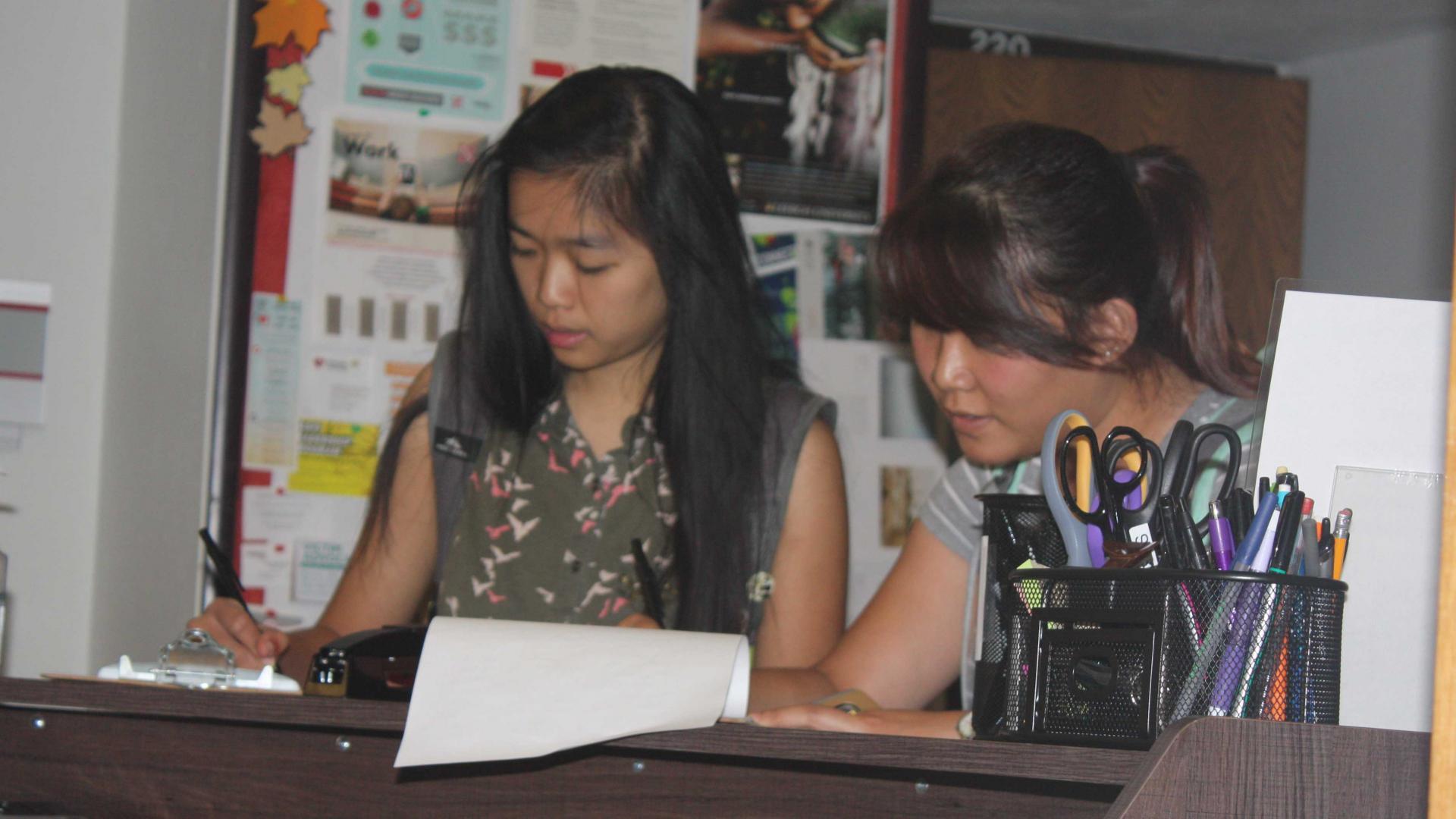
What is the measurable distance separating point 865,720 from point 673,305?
2.03ft

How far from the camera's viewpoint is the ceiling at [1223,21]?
2.70m

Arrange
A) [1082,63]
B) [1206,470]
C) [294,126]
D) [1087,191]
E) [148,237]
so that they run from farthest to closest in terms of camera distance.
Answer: [1082,63]
[294,126]
[148,237]
[1087,191]
[1206,470]

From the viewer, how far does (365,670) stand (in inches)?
35.3

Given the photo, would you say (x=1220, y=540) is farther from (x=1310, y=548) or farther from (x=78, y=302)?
(x=78, y=302)

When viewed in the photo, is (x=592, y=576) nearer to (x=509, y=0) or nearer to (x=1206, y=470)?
(x=1206, y=470)

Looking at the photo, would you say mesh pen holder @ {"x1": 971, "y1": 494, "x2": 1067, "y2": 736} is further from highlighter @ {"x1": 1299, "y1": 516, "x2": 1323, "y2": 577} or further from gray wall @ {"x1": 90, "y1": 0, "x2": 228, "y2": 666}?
gray wall @ {"x1": 90, "y1": 0, "x2": 228, "y2": 666}

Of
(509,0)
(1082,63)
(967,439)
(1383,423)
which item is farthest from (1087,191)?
(1082,63)

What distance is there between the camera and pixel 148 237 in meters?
1.51

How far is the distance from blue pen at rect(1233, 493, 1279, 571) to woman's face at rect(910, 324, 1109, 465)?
49 centimetres

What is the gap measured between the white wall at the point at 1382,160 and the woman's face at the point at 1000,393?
5.78ft

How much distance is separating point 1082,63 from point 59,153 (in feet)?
6.39

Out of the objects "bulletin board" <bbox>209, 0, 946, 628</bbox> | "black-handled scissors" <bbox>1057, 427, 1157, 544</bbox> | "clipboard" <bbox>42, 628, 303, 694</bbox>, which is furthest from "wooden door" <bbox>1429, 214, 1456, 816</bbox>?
"bulletin board" <bbox>209, 0, 946, 628</bbox>

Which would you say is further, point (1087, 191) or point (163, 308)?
point (163, 308)

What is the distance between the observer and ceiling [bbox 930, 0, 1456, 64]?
2703 mm
